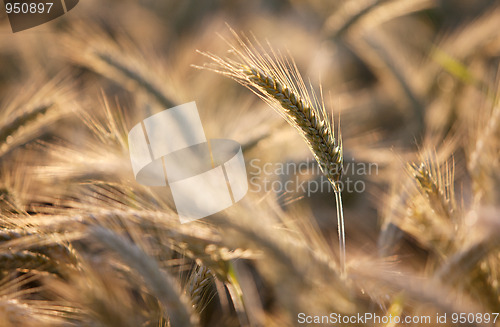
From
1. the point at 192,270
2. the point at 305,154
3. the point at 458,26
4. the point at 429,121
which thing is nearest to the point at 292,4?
the point at 458,26

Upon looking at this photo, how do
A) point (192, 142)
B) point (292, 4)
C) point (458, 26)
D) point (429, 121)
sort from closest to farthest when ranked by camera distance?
point (192, 142) < point (429, 121) < point (458, 26) < point (292, 4)

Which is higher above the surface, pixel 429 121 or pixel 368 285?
pixel 429 121

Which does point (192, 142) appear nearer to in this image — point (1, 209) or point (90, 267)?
point (90, 267)

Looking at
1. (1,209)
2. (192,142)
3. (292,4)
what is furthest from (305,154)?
(292,4)

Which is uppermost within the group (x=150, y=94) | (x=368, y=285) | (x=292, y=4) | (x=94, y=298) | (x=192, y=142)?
(x=292, y=4)

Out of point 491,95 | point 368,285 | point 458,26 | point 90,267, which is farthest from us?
point 458,26

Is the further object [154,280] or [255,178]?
[255,178]

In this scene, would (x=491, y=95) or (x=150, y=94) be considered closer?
(x=150, y=94)
